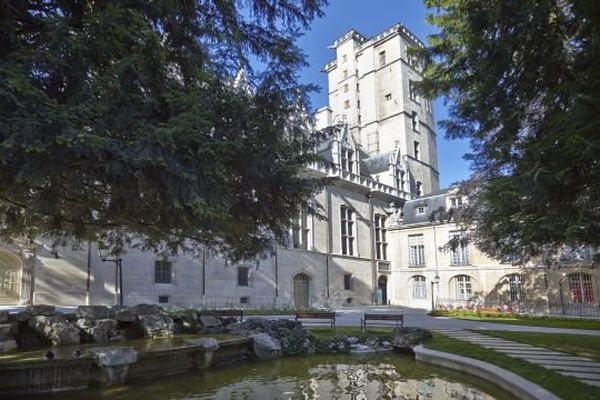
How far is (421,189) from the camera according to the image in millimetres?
46812

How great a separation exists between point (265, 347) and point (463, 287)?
24.8 m

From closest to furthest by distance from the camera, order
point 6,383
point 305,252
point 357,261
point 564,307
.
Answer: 1. point 6,383
2. point 564,307
3. point 305,252
4. point 357,261

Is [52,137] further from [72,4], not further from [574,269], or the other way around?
[574,269]

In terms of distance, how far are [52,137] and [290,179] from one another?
2.71 meters

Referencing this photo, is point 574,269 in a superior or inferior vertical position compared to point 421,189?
inferior

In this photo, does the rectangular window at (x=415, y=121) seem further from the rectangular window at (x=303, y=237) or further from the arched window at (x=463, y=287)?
the rectangular window at (x=303, y=237)

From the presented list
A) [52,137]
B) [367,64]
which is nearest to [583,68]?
[52,137]

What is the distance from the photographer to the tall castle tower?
44250mm

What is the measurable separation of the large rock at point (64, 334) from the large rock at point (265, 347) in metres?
4.27

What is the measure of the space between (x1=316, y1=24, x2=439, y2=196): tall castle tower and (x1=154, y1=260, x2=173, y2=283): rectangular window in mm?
22650

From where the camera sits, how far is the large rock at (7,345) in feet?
31.7

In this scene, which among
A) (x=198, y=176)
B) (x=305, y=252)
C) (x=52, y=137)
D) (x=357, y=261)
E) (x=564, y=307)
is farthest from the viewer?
(x=357, y=261)

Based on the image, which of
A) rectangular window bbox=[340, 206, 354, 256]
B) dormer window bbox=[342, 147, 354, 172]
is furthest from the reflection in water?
dormer window bbox=[342, 147, 354, 172]

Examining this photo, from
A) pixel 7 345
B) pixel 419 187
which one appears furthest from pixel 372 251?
pixel 7 345
